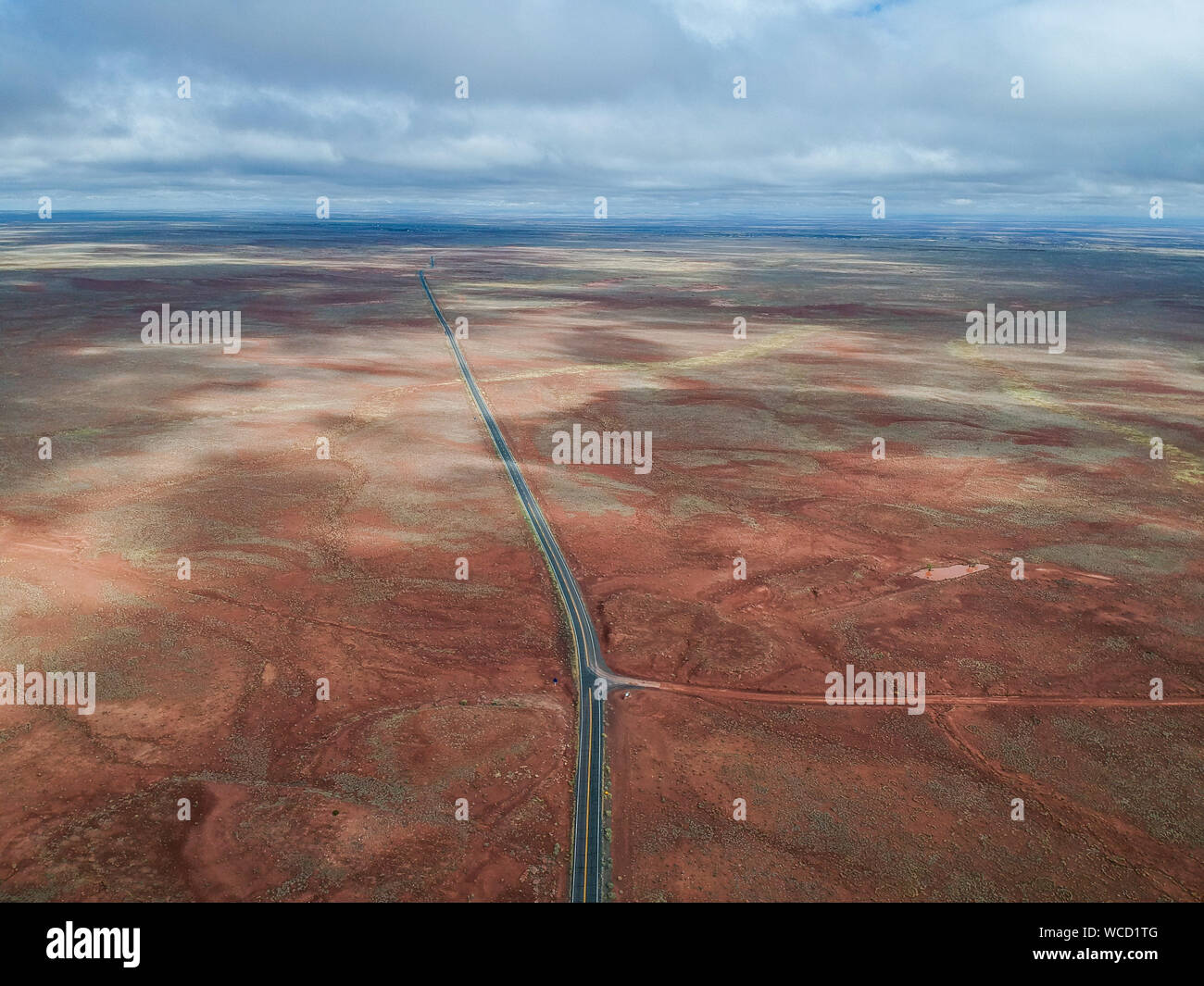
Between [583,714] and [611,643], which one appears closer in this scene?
[583,714]

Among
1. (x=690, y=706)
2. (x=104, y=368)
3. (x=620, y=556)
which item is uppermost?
(x=104, y=368)

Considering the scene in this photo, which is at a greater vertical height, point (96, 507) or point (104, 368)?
point (104, 368)

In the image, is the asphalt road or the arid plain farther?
the arid plain

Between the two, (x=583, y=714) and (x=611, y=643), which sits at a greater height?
(x=611, y=643)

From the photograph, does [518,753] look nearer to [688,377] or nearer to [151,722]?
[151,722]

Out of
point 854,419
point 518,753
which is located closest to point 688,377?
point 854,419
